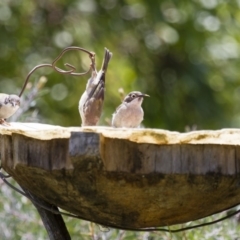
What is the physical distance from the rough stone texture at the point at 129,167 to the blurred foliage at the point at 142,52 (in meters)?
5.79

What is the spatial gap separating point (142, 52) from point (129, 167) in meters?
7.08

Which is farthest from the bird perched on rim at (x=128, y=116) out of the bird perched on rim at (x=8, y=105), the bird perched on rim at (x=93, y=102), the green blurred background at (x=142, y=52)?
the green blurred background at (x=142, y=52)

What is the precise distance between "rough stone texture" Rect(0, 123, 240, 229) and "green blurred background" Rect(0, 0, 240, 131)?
229 inches

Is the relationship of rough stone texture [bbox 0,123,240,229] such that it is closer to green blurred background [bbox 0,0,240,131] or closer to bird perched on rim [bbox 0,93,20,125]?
bird perched on rim [bbox 0,93,20,125]

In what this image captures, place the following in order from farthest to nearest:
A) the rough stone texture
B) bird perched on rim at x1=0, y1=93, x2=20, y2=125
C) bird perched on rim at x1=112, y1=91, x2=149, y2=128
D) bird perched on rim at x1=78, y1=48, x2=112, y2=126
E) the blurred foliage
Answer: the blurred foliage → bird perched on rim at x1=0, y1=93, x2=20, y2=125 → bird perched on rim at x1=112, y1=91, x2=149, y2=128 → bird perched on rim at x1=78, y1=48, x2=112, y2=126 → the rough stone texture

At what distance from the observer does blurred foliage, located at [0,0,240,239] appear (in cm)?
845

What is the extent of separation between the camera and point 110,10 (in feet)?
29.3

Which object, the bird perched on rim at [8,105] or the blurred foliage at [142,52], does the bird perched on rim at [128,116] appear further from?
the blurred foliage at [142,52]

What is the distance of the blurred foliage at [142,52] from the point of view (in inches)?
333

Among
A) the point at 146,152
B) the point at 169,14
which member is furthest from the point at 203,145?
the point at 169,14

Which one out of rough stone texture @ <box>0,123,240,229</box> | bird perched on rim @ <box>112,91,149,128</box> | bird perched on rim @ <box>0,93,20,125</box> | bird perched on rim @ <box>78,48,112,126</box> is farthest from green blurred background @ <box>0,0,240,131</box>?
rough stone texture @ <box>0,123,240,229</box>

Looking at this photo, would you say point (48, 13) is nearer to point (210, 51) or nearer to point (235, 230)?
point (210, 51)

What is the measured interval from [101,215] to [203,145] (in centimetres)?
45

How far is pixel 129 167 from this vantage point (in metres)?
2.25
